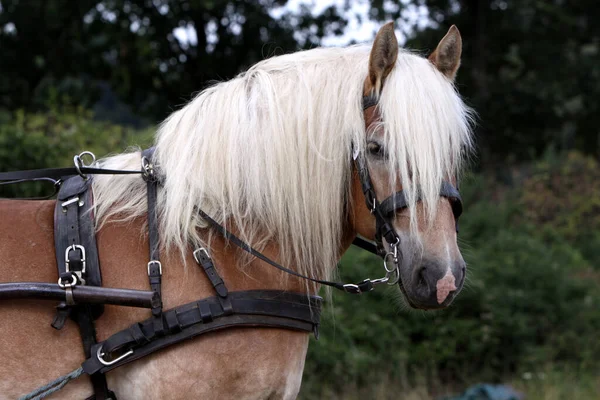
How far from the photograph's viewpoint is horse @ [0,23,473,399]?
2.13m

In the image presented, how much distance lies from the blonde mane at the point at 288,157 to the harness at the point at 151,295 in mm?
58

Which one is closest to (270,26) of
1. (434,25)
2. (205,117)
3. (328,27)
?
(328,27)

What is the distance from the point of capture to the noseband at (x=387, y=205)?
216cm

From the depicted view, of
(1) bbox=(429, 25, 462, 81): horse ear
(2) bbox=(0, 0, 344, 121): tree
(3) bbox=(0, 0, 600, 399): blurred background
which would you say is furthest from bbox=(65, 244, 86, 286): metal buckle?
(2) bbox=(0, 0, 344, 121): tree

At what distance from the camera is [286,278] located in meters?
2.30

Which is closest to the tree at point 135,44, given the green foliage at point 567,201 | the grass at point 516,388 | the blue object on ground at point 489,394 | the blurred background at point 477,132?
the blurred background at point 477,132

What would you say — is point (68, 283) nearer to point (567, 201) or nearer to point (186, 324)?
point (186, 324)

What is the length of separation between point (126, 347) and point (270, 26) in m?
7.49

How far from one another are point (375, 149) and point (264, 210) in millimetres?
412

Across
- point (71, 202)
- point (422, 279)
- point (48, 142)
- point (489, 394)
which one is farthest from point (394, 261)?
point (48, 142)

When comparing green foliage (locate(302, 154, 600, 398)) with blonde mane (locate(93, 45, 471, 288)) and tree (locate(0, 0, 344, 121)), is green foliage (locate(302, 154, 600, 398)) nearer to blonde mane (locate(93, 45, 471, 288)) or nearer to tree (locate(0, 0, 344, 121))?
blonde mane (locate(93, 45, 471, 288))

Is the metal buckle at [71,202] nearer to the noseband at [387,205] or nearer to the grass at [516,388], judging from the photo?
the noseband at [387,205]

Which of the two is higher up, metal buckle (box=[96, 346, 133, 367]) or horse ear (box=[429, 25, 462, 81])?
horse ear (box=[429, 25, 462, 81])

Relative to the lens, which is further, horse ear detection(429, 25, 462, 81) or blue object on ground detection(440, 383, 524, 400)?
blue object on ground detection(440, 383, 524, 400)
